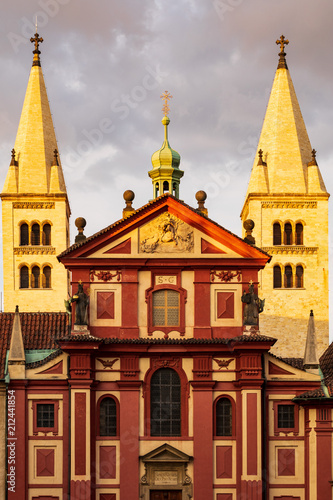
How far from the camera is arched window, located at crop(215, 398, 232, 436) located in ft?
154

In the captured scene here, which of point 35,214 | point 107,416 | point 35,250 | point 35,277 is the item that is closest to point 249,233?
point 107,416

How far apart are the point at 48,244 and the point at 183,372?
1235 inches

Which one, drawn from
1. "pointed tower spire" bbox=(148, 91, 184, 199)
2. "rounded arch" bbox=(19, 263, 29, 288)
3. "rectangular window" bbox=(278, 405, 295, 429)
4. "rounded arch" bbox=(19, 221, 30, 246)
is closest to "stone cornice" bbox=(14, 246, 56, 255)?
"rounded arch" bbox=(19, 221, 30, 246)

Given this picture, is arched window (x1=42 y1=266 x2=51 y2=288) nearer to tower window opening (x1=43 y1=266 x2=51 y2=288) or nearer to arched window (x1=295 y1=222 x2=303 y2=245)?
tower window opening (x1=43 y1=266 x2=51 y2=288)

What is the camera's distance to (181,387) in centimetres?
4716

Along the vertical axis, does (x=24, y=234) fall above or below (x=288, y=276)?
above

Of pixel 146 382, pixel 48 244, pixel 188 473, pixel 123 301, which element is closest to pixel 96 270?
pixel 123 301

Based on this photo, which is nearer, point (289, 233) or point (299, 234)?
point (289, 233)

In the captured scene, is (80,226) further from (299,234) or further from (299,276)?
(299,234)

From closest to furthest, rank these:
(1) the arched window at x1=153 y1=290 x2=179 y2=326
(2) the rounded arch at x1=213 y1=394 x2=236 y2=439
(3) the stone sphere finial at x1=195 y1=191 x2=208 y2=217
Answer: (2) the rounded arch at x1=213 y1=394 x2=236 y2=439, (1) the arched window at x1=153 y1=290 x2=179 y2=326, (3) the stone sphere finial at x1=195 y1=191 x2=208 y2=217

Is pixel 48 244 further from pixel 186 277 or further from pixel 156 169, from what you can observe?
pixel 186 277

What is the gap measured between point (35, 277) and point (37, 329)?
85.9ft

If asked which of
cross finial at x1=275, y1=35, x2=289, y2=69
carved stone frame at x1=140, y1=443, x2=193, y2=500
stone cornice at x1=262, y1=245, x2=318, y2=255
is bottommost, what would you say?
carved stone frame at x1=140, y1=443, x2=193, y2=500

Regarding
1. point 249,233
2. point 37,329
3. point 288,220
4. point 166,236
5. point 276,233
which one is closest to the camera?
point 166,236
